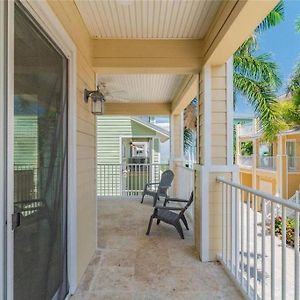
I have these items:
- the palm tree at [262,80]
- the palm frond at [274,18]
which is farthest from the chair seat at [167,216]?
the palm frond at [274,18]

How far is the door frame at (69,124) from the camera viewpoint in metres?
1.44

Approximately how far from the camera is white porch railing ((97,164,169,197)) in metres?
8.80

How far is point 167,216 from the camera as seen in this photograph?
4500 mm

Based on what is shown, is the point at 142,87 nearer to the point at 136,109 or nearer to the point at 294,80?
the point at 136,109

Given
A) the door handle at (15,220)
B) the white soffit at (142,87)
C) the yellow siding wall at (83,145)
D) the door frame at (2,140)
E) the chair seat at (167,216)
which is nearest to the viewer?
the door frame at (2,140)

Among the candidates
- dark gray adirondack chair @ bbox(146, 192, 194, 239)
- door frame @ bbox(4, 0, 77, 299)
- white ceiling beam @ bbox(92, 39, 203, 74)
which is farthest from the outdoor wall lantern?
dark gray adirondack chair @ bbox(146, 192, 194, 239)

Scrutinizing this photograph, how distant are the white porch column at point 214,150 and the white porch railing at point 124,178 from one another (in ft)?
17.5

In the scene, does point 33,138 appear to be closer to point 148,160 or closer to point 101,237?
point 101,237

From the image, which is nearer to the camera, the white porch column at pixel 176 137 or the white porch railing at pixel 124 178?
the white porch column at pixel 176 137

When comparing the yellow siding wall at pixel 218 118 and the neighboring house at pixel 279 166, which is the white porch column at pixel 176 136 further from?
the neighboring house at pixel 279 166

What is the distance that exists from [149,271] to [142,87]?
3872 millimetres

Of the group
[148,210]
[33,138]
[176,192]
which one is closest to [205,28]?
[33,138]

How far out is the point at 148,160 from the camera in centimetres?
1139

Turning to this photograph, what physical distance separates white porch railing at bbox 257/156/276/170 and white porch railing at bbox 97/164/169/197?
8.55 m
